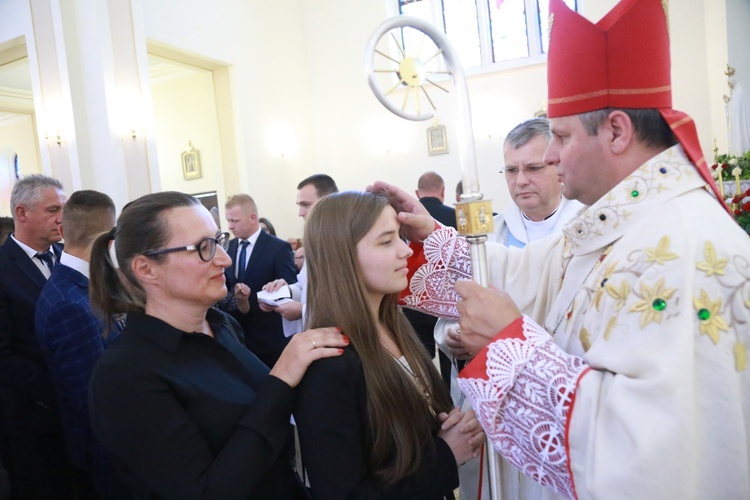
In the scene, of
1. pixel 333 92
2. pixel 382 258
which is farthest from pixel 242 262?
pixel 333 92

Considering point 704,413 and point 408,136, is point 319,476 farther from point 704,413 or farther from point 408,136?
point 408,136

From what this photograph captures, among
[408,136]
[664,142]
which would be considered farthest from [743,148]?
[664,142]

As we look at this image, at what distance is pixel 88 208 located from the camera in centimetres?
282

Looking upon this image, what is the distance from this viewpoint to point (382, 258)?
165cm

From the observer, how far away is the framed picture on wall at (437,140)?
35.1 ft

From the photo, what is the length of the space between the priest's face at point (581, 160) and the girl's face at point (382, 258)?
53 cm

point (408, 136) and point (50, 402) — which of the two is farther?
point (408, 136)

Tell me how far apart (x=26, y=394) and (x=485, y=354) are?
8.51ft

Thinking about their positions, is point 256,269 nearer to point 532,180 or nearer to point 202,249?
point 532,180

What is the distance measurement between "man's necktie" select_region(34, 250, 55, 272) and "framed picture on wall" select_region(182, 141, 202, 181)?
6765 millimetres

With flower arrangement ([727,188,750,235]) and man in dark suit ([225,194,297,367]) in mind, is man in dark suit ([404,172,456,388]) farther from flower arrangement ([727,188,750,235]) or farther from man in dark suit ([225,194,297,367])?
flower arrangement ([727,188,750,235])

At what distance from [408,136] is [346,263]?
31.6 feet

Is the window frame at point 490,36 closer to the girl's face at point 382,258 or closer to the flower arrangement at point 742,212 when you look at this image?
the flower arrangement at point 742,212

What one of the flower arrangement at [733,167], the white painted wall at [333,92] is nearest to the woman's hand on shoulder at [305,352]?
the flower arrangement at [733,167]
